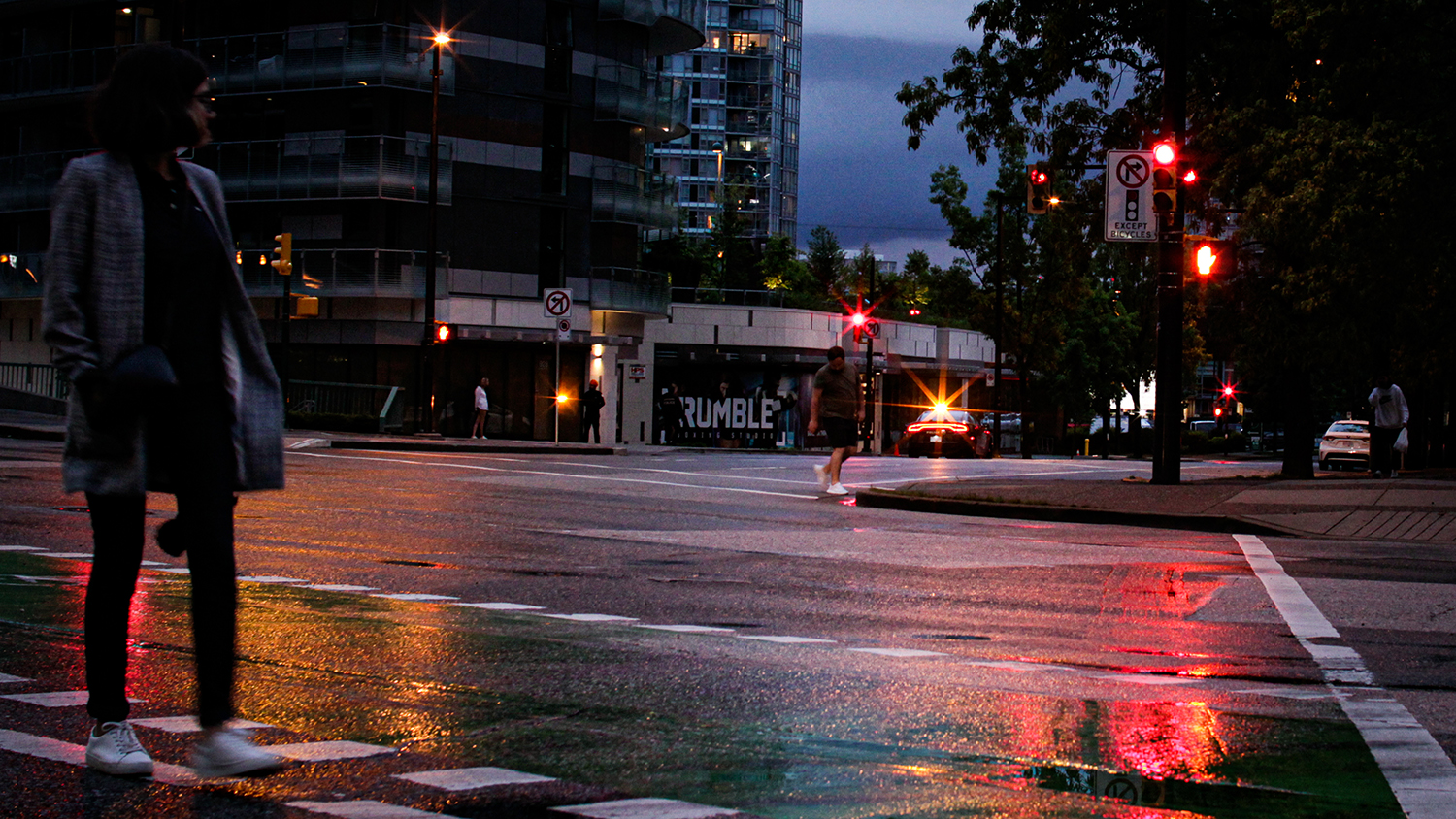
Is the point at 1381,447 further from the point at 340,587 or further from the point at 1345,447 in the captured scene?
the point at 1345,447

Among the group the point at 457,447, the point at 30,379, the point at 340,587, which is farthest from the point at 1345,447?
the point at 340,587

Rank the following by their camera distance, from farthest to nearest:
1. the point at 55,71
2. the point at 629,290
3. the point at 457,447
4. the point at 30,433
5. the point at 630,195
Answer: the point at 55,71 → the point at 629,290 → the point at 630,195 → the point at 457,447 → the point at 30,433

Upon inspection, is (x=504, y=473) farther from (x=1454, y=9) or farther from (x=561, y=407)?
(x=561, y=407)

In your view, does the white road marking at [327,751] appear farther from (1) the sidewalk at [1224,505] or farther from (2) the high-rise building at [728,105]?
(2) the high-rise building at [728,105]

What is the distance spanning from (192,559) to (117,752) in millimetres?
544

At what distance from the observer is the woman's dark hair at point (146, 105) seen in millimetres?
4297

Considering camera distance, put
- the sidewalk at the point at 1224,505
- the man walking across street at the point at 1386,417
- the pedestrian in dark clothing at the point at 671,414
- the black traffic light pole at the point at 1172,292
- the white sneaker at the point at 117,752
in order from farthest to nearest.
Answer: the pedestrian in dark clothing at the point at 671,414, the man walking across street at the point at 1386,417, the black traffic light pole at the point at 1172,292, the sidewalk at the point at 1224,505, the white sneaker at the point at 117,752

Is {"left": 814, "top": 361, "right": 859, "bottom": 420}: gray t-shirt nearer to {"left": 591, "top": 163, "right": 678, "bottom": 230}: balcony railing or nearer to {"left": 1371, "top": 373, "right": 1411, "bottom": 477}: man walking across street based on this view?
{"left": 1371, "top": 373, "right": 1411, "bottom": 477}: man walking across street

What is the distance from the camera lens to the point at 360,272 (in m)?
49.9

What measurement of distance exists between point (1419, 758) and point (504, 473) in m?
18.5

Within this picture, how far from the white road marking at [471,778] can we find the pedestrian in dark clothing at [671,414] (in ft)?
162

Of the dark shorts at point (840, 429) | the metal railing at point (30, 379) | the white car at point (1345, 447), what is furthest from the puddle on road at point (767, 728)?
the white car at point (1345, 447)

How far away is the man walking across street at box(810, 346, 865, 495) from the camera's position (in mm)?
20344

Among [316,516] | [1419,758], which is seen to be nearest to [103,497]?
[1419,758]
